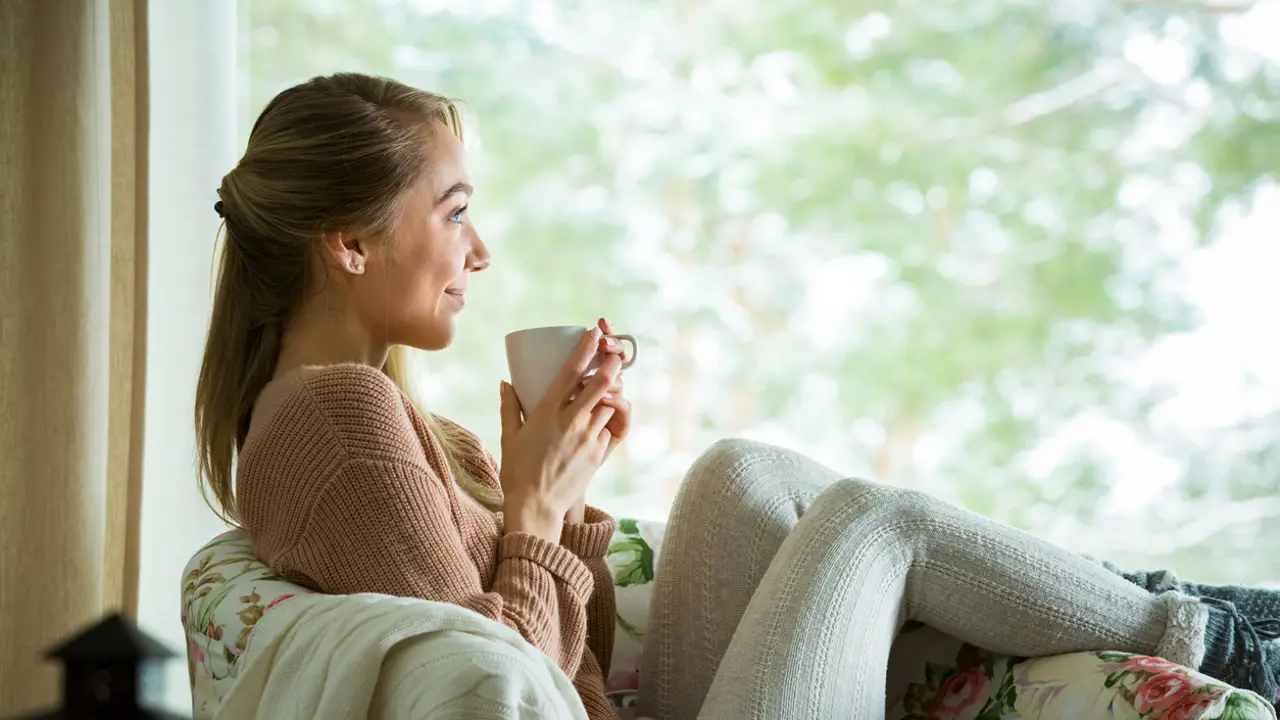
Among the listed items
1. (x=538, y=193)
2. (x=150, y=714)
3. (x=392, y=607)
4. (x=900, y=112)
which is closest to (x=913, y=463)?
Result: (x=900, y=112)

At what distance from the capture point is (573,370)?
129cm

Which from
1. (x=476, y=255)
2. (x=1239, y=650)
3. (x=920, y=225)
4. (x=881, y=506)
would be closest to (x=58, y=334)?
(x=476, y=255)

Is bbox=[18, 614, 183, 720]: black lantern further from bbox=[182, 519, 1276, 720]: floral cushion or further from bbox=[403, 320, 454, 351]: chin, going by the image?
bbox=[403, 320, 454, 351]: chin

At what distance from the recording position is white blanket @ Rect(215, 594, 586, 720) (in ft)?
2.82

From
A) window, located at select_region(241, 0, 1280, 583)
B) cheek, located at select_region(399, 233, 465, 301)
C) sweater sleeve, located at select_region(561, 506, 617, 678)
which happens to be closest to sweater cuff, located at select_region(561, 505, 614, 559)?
sweater sleeve, located at select_region(561, 506, 617, 678)

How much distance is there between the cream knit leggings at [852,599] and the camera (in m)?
1.18

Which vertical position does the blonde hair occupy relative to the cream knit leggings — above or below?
above

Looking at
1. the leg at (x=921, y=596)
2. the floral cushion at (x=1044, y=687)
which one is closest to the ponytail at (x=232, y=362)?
the leg at (x=921, y=596)

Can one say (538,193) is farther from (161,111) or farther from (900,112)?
(161,111)

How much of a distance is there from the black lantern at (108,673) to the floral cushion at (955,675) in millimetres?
623

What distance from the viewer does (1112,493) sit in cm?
359

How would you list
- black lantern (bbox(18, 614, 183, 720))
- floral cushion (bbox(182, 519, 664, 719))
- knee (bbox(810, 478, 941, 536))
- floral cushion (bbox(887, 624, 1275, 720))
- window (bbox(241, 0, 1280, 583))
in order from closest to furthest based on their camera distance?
1. black lantern (bbox(18, 614, 183, 720))
2. floral cushion (bbox(887, 624, 1275, 720))
3. floral cushion (bbox(182, 519, 664, 719))
4. knee (bbox(810, 478, 941, 536))
5. window (bbox(241, 0, 1280, 583))

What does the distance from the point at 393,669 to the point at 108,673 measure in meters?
0.40

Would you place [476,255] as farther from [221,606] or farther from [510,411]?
[221,606]
